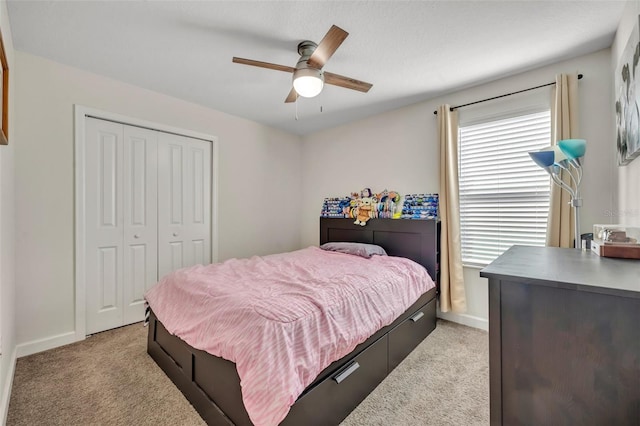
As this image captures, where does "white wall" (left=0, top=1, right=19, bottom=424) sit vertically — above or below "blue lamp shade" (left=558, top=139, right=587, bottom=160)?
below

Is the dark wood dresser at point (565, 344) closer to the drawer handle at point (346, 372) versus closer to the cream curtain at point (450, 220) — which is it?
the drawer handle at point (346, 372)

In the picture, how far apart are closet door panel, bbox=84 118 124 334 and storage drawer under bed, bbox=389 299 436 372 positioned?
8.80 ft

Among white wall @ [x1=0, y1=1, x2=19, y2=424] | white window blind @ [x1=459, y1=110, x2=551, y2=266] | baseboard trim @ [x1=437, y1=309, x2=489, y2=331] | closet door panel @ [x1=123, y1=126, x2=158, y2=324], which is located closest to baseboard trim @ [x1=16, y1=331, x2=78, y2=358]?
white wall @ [x1=0, y1=1, x2=19, y2=424]

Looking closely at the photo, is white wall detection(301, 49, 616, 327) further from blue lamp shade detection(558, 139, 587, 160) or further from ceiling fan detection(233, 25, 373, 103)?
ceiling fan detection(233, 25, 373, 103)

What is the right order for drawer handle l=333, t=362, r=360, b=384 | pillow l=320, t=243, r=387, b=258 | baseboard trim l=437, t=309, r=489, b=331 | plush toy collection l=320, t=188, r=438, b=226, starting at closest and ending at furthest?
drawer handle l=333, t=362, r=360, b=384
baseboard trim l=437, t=309, r=489, b=331
pillow l=320, t=243, r=387, b=258
plush toy collection l=320, t=188, r=438, b=226

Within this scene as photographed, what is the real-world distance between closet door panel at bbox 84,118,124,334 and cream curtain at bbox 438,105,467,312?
3.30 metres

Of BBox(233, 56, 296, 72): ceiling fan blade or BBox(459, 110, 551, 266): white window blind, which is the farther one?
BBox(459, 110, 551, 266): white window blind

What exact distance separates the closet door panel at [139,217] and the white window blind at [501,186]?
131 inches

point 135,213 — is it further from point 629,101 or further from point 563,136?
point 563,136

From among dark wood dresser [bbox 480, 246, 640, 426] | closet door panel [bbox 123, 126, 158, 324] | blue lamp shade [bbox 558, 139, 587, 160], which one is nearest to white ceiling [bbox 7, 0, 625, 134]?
closet door panel [bbox 123, 126, 158, 324]

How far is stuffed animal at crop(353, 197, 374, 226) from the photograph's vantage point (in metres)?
3.48

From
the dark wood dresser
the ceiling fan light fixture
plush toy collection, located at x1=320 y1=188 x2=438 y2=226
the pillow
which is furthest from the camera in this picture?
plush toy collection, located at x1=320 y1=188 x2=438 y2=226

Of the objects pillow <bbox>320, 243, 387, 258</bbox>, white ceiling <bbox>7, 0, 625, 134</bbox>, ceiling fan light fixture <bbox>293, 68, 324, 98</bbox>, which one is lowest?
pillow <bbox>320, 243, 387, 258</bbox>

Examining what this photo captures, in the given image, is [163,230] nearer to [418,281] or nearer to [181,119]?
[181,119]
